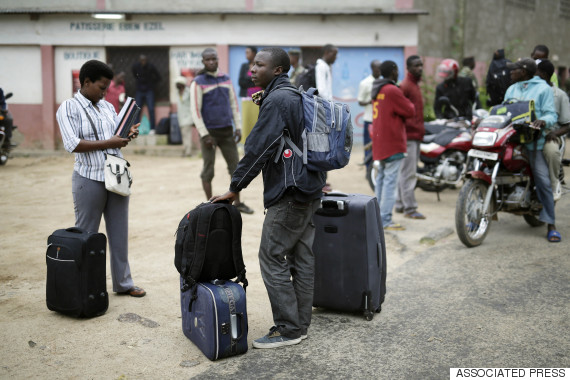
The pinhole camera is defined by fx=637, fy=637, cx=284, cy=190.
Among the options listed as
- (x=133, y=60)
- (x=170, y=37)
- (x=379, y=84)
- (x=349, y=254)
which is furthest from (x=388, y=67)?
(x=133, y=60)

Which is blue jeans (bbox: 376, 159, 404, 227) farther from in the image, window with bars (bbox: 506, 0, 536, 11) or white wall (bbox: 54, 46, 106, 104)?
window with bars (bbox: 506, 0, 536, 11)

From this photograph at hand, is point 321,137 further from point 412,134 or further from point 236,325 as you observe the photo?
point 412,134

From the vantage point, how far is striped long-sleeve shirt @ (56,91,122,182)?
193 inches

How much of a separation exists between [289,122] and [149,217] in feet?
16.2

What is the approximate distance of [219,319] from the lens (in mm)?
4031

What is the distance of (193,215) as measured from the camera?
4.19 m

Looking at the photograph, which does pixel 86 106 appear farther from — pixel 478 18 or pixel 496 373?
pixel 478 18

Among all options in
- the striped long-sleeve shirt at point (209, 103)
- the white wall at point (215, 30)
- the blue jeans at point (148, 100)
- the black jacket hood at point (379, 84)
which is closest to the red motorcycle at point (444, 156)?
the black jacket hood at point (379, 84)

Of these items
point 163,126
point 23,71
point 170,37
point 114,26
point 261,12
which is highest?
point 261,12

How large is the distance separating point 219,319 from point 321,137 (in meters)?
1.34

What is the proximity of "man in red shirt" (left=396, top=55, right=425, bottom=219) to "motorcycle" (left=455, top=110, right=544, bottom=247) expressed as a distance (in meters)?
1.36

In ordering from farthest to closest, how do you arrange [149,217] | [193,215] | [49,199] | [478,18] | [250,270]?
1. [478,18]
2. [49,199]
3. [149,217]
4. [250,270]
5. [193,215]

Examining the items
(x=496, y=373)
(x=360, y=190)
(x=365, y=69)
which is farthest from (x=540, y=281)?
(x=365, y=69)

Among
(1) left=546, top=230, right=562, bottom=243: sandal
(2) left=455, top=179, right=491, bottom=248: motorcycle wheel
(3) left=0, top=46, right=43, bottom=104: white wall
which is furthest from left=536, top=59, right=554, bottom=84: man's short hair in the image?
(3) left=0, top=46, right=43, bottom=104: white wall
